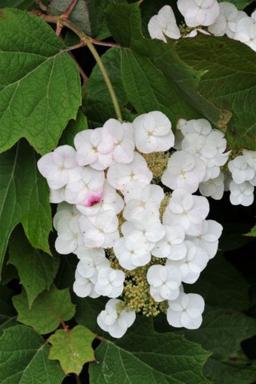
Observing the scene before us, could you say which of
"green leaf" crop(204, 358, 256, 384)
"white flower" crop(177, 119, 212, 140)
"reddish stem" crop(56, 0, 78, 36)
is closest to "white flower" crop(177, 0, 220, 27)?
"white flower" crop(177, 119, 212, 140)

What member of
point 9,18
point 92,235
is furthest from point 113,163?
point 9,18

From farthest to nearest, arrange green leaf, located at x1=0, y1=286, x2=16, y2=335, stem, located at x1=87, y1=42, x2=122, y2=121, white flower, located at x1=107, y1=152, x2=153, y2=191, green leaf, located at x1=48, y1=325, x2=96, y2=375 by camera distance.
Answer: green leaf, located at x1=0, y1=286, x2=16, y2=335
green leaf, located at x1=48, y1=325, x2=96, y2=375
stem, located at x1=87, y1=42, x2=122, y2=121
white flower, located at x1=107, y1=152, x2=153, y2=191

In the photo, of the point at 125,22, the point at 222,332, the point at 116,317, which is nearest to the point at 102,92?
the point at 125,22

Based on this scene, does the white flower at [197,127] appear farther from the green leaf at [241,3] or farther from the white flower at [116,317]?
the white flower at [116,317]

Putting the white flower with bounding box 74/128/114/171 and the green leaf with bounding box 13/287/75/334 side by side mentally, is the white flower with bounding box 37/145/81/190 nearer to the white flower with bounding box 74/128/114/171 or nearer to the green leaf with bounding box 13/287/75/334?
the white flower with bounding box 74/128/114/171

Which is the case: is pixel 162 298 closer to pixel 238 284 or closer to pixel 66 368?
pixel 66 368
